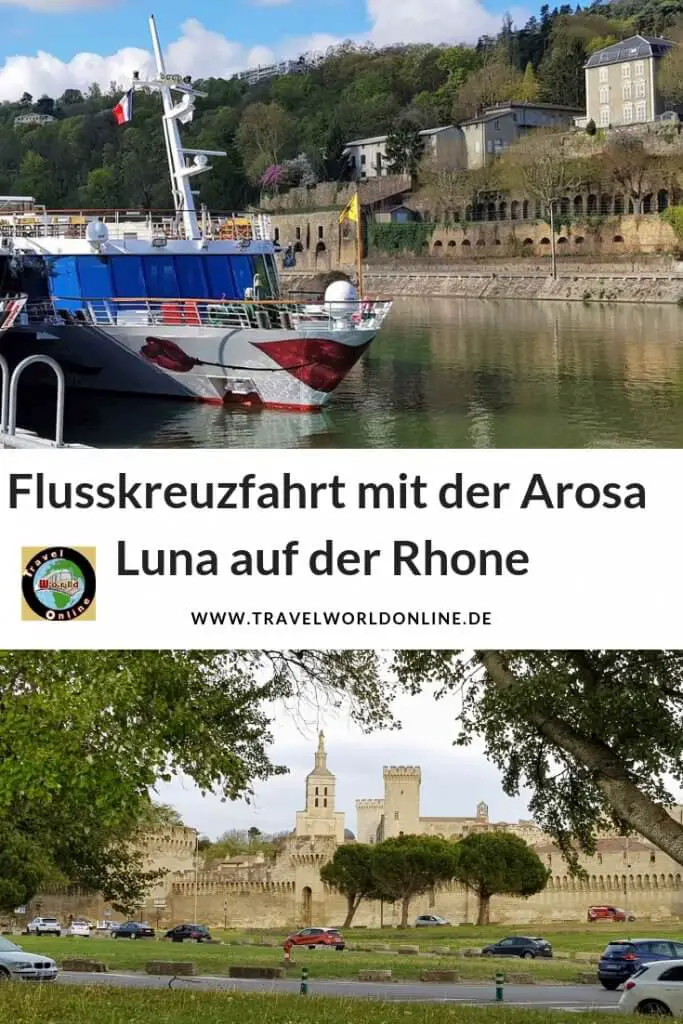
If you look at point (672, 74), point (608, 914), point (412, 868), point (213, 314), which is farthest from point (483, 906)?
point (672, 74)

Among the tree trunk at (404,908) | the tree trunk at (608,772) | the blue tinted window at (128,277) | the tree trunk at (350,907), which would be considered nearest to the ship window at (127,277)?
the blue tinted window at (128,277)

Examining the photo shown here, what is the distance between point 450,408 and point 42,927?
1788cm

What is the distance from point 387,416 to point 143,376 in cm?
187

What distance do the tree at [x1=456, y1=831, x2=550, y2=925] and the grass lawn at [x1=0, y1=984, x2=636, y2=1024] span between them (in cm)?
2182

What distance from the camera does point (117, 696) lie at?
757 cm

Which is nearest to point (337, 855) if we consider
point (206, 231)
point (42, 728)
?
point (206, 231)

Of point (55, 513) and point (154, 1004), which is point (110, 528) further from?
point (154, 1004)

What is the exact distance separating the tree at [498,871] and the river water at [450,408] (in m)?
16.2

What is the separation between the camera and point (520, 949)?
62.6 feet

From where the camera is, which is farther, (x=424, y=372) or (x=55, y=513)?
(x=424, y=372)

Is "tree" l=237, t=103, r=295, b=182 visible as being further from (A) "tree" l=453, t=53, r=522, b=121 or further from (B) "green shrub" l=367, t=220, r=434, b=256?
(B) "green shrub" l=367, t=220, r=434, b=256

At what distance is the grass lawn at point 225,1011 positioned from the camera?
6.23 meters

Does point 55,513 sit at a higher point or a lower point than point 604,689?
higher

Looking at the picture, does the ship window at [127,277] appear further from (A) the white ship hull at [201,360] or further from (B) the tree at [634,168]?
(B) the tree at [634,168]
